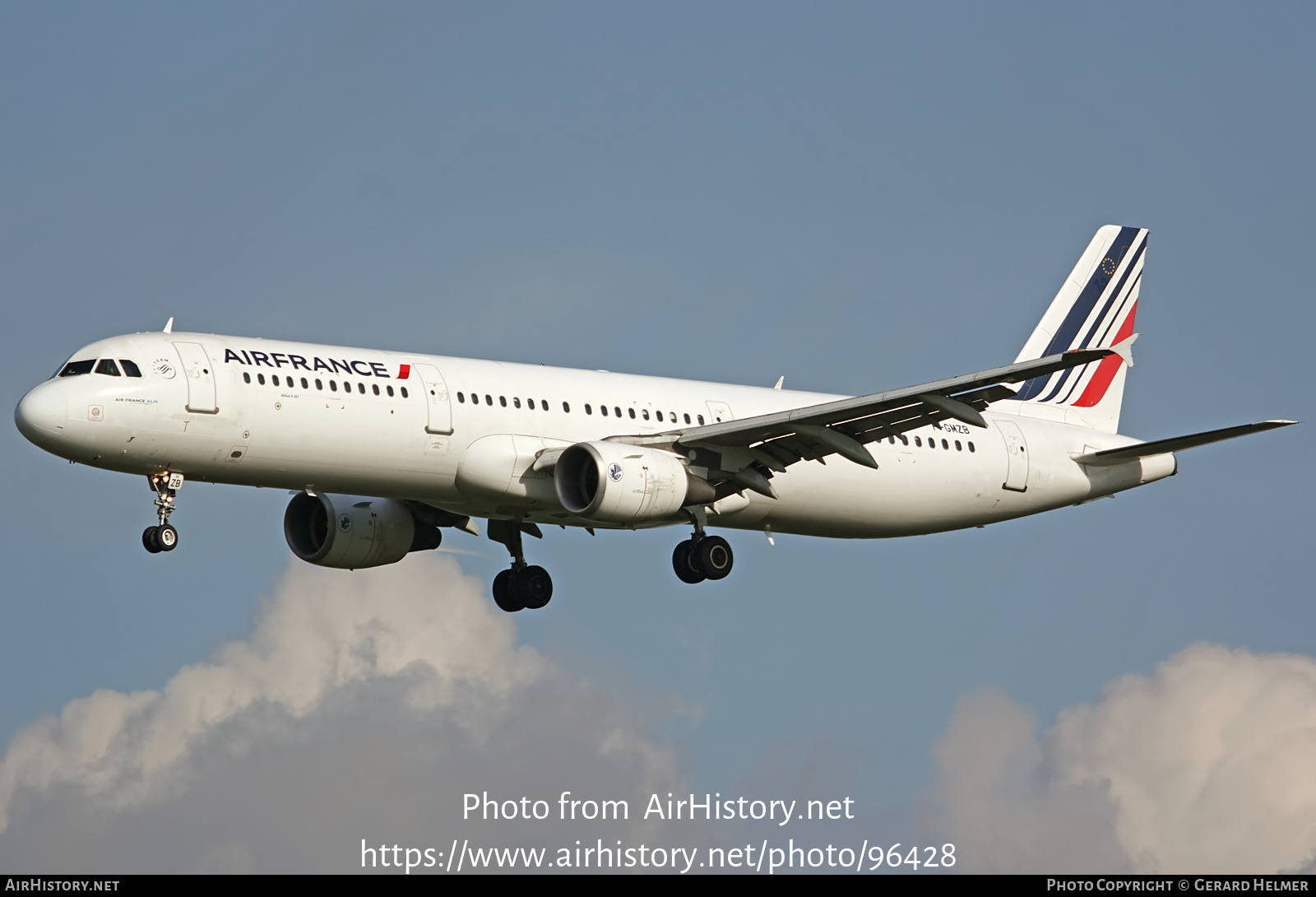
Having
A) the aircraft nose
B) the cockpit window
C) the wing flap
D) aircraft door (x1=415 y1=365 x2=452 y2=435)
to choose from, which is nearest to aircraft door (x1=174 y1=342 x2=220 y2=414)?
the cockpit window

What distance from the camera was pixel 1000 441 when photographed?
170 feet

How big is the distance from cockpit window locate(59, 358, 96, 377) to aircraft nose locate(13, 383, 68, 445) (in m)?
0.71

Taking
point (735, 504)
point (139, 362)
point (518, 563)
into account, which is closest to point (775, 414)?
point (735, 504)

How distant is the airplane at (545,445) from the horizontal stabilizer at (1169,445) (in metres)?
0.07

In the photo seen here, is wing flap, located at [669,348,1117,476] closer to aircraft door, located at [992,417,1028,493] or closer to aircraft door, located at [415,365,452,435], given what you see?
aircraft door, located at [415,365,452,435]

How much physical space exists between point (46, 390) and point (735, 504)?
1620cm

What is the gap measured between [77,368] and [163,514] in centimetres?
351

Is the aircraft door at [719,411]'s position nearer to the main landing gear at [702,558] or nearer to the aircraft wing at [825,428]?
the aircraft wing at [825,428]

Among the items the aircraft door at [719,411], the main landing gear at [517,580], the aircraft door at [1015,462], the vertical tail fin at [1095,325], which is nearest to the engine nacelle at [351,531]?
the main landing gear at [517,580]

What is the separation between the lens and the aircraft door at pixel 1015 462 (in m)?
51.5

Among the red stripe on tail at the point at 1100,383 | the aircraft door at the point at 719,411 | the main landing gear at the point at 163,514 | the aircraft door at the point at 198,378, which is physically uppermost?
the red stripe on tail at the point at 1100,383

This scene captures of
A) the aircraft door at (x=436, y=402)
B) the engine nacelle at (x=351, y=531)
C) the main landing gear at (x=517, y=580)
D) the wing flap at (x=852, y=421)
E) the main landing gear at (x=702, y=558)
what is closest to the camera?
the wing flap at (x=852, y=421)

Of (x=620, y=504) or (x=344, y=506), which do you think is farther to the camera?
(x=344, y=506)

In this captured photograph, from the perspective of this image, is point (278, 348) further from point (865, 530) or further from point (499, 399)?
point (865, 530)
